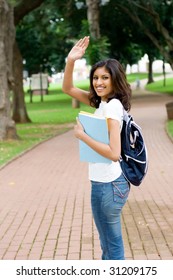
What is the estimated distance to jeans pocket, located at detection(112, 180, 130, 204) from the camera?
3350 mm

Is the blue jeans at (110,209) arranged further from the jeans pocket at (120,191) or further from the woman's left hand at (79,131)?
the woman's left hand at (79,131)

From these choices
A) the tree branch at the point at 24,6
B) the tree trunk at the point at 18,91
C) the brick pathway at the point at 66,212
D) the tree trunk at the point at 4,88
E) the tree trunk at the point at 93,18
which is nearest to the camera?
the brick pathway at the point at 66,212

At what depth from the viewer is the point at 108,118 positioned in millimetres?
3225

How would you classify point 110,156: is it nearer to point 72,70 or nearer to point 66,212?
point 72,70

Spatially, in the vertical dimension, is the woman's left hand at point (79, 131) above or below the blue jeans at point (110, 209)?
above

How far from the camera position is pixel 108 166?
3.33 meters

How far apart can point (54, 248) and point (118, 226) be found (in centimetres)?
204

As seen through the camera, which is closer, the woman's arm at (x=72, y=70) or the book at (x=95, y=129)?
the book at (x=95, y=129)

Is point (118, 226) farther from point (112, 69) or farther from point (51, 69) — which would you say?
point (51, 69)

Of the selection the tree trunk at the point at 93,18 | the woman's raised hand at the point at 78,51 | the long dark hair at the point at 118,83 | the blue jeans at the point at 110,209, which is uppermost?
the tree trunk at the point at 93,18

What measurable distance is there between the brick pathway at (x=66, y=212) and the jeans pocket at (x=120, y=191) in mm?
1778

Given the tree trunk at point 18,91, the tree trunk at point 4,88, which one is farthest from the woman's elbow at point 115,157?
the tree trunk at point 18,91

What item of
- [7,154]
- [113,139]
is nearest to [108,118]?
[113,139]

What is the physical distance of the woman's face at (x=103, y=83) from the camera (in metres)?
3.39
